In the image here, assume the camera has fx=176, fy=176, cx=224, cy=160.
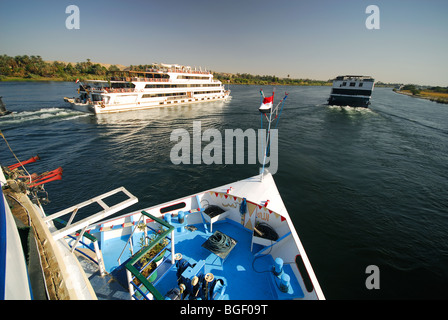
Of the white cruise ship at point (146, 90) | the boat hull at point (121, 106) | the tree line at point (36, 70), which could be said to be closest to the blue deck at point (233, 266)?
the boat hull at point (121, 106)

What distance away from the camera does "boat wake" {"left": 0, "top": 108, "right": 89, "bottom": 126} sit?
3422cm

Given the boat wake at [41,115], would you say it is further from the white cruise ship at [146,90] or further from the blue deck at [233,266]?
the blue deck at [233,266]

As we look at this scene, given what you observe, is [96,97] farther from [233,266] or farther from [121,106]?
[233,266]

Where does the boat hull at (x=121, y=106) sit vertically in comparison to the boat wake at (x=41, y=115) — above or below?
above

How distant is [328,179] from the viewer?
19.0 meters

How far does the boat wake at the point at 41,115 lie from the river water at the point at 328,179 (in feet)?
0.90

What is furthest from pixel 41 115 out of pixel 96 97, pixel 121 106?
pixel 121 106

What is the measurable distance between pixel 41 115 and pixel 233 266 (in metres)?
50.8

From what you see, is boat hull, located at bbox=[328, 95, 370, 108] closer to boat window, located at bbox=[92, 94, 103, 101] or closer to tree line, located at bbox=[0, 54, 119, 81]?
boat window, located at bbox=[92, 94, 103, 101]

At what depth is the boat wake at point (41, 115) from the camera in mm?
34219

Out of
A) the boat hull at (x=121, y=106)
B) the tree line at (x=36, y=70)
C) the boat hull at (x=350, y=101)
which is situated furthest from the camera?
the tree line at (x=36, y=70)

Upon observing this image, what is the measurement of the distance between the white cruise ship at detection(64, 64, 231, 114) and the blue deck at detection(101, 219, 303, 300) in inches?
1810

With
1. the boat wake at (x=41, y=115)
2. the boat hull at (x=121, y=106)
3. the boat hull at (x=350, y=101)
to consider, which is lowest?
the boat wake at (x=41, y=115)

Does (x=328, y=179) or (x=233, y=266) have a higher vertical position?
(x=328, y=179)
